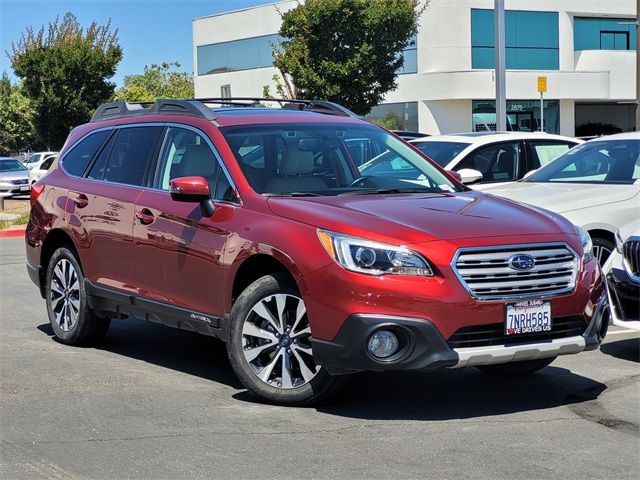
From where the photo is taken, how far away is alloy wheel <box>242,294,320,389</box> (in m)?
6.10

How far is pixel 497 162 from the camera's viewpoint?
12.8m

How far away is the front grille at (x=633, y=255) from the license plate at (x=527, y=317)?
5.85ft

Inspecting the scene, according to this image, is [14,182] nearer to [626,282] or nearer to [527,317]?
[626,282]

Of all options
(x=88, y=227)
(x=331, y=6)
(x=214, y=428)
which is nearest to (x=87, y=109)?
(x=331, y=6)

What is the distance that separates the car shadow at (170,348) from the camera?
7453 mm

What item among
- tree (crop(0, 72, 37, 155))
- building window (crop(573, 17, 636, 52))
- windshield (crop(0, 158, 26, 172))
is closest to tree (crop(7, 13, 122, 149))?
windshield (crop(0, 158, 26, 172))

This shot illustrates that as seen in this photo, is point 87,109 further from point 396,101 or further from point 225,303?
point 225,303

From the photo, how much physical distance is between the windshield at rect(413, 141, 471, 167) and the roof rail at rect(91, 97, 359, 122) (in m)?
4.44

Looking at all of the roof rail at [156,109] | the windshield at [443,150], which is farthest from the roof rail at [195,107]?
the windshield at [443,150]

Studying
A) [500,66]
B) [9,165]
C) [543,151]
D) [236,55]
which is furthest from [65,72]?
[543,151]

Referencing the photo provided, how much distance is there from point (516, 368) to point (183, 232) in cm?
244

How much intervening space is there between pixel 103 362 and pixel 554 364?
10.9ft

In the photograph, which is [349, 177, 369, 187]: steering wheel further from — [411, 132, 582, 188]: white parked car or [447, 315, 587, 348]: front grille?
[411, 132, 582, 188]: white parked car

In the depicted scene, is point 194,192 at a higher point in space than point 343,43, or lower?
lower
